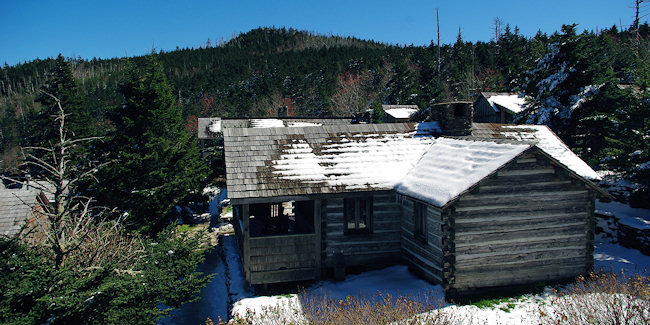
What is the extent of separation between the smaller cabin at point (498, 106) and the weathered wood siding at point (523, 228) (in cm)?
2062

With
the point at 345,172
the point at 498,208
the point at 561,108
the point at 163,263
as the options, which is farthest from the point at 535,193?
the point at 561,108

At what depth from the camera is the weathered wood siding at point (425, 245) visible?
1130 centimetres

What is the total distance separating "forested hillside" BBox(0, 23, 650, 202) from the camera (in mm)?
20906

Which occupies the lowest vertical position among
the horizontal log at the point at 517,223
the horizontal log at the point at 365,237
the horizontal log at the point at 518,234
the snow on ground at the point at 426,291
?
the snow on ground at the point at 426,291

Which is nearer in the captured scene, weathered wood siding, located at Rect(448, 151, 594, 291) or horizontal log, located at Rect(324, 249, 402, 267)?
weathered wood siding, located at Rect(448, 151, 594, 291)

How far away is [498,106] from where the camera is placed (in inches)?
1355

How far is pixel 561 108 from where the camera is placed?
72.6ft

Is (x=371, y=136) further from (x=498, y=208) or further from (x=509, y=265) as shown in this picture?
(x=509, y=265)

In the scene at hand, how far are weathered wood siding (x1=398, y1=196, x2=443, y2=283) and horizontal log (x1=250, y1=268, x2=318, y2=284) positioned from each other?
3.25m

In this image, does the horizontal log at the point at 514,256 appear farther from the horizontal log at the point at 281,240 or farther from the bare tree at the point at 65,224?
the bare tree at the point at 65,224

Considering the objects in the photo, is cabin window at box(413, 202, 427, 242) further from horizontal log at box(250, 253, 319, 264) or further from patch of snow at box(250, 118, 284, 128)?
patch of snow at box(250, 118, 284, 128)

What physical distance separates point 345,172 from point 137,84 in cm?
1402

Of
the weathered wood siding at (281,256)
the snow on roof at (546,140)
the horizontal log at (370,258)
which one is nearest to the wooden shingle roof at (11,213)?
the weathered wood siding at (281,256)

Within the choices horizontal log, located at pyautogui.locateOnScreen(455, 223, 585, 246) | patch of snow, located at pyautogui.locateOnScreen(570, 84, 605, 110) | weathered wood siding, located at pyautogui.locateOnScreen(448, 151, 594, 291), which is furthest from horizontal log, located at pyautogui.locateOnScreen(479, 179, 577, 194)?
patch of snow, located at pyautogui.locateOnScreen(570, 84, 605, 110)
